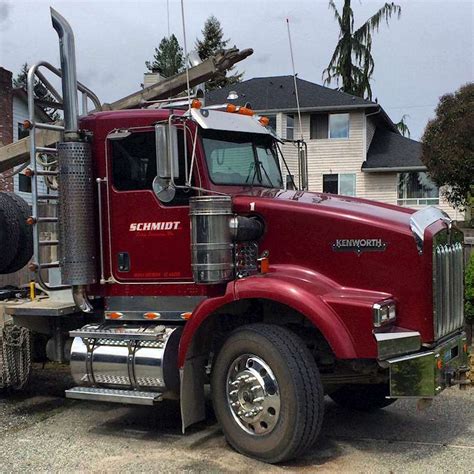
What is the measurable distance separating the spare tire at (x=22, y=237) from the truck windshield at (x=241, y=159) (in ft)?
8.26

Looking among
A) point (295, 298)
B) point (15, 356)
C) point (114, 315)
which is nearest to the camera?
point (295, 298)

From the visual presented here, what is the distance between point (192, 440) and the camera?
5.82m

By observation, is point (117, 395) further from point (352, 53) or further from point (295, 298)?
point (352, 53)

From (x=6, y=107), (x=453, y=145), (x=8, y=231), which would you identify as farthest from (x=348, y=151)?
(x=8, y=231)

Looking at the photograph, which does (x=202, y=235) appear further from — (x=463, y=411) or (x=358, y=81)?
(x=358, y=81)

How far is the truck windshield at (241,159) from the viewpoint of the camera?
5.81 meters

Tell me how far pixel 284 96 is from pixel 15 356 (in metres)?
22.4

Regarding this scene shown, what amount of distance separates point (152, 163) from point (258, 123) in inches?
46.9

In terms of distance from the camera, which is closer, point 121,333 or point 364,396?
point 121,333

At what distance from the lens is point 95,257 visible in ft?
20.1

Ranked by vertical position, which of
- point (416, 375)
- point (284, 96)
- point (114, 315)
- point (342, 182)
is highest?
point (284, 96)

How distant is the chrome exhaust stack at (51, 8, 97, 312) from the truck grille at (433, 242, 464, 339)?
299 centimetres

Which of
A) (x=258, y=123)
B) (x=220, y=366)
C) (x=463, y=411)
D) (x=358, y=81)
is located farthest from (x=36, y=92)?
(x=358, y=81)

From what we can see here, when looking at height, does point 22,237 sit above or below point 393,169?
below
